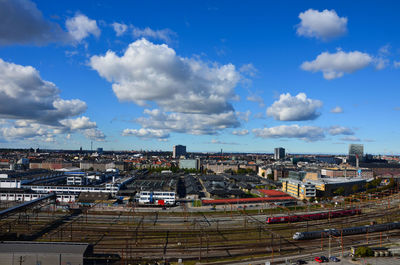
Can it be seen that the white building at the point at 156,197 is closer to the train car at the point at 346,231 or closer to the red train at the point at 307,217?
the red train at the point at 307,217

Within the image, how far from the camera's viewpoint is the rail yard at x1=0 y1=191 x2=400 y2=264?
84.6 feet

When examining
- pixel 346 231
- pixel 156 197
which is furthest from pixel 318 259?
pixel 156 197

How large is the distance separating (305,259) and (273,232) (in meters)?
9.01

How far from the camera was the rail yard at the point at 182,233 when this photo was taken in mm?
25797

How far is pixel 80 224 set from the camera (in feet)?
117

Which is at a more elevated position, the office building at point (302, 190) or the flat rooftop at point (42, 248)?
the flat rooftop at point (42, 248)

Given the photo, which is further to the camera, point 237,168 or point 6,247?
point 237,168

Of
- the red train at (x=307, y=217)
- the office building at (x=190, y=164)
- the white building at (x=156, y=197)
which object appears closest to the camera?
the red train at (x=307, y=217)

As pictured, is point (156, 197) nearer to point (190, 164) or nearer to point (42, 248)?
point (42, 248)

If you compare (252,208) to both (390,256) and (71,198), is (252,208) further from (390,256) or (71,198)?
(71,198)

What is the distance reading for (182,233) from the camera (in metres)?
31.9

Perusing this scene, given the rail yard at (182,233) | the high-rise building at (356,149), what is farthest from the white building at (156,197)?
the high-rise building at (356,149)

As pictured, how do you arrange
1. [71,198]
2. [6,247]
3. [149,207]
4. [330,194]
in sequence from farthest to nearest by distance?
[330,194]
[71,198]
[149,207]
[6,247]

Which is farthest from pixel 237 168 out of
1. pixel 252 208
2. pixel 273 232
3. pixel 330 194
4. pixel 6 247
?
pixel 6 247
